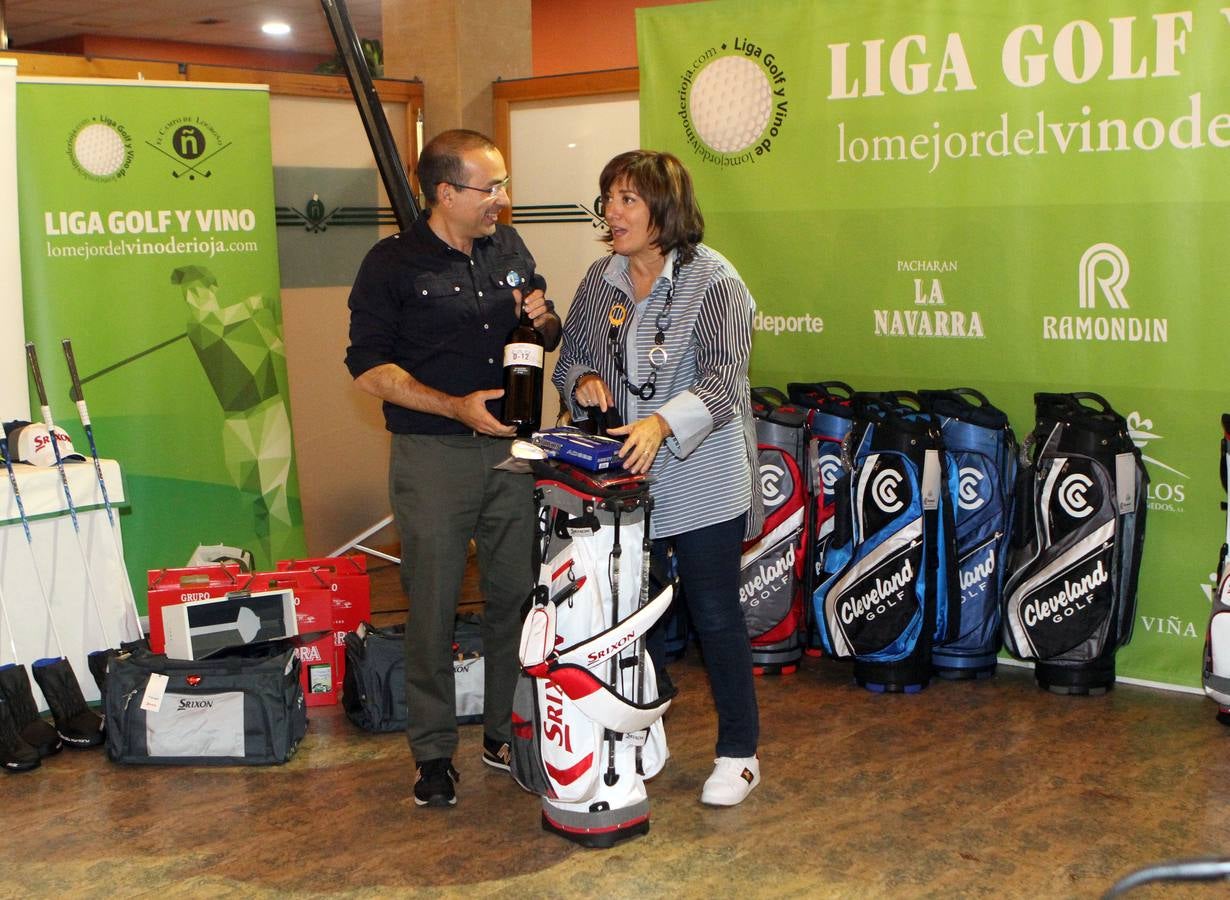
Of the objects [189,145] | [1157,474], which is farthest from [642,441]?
[189,145]

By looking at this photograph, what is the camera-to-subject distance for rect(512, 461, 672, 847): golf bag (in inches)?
107

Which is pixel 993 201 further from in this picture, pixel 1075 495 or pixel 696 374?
pixel 696 374

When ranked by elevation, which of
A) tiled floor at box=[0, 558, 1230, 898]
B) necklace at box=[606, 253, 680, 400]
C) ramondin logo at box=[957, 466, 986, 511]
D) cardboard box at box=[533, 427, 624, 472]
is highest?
necklace at box=[606, 253, 680, 400]

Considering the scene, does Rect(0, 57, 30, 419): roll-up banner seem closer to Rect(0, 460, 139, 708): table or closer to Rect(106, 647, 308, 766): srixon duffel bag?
Rect(0, 460, 139, 708): table

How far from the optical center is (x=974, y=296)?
397 centimetres

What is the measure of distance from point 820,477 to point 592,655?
57.4 inches

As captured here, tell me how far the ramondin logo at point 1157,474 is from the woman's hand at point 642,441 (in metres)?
1.59

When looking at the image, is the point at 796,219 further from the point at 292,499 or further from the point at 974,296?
the point at 292,499

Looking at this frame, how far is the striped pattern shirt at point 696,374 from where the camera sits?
2.87 m

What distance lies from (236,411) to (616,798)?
2216 millimetres

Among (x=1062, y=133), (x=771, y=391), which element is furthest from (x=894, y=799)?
(x=1062, y=133)

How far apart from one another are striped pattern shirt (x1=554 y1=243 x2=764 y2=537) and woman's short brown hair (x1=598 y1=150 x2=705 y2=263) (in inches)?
1.7

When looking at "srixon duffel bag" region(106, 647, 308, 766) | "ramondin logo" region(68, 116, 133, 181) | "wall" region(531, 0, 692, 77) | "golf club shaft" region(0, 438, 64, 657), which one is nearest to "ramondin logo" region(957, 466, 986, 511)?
"srixon duffel bag" region(106, 647, 308, 766)

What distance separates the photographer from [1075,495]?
12.0ft
